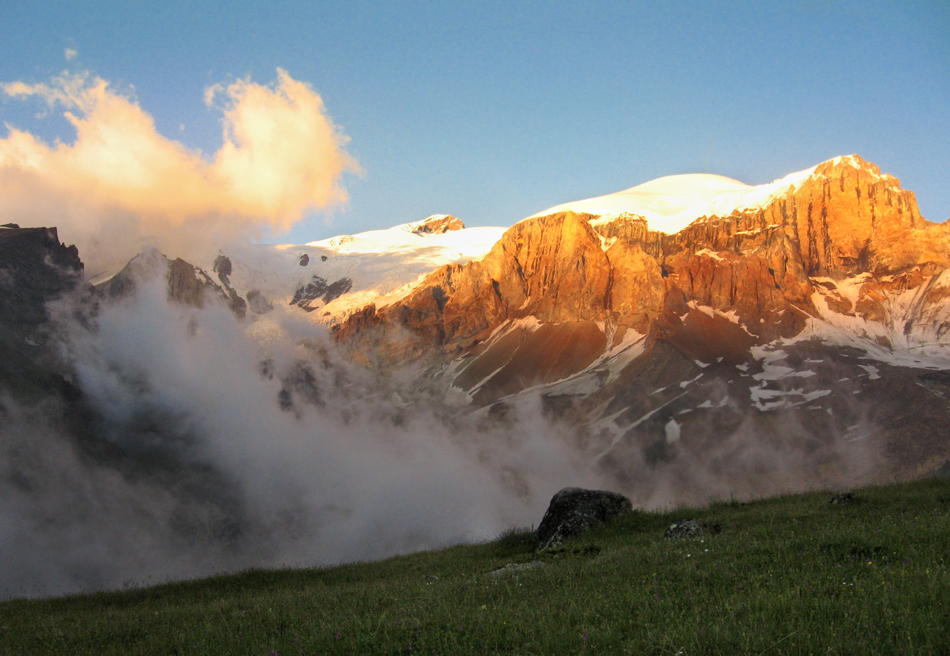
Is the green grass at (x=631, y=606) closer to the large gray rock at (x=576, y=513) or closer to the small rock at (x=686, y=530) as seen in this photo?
the small rock at (x=686, y=530)

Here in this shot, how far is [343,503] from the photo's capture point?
194m

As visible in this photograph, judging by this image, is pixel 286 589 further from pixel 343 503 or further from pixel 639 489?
pixel 343 503

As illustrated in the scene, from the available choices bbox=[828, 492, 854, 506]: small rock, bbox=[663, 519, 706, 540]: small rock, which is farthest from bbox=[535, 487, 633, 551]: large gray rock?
bbox=[828, 492, 854, 506]: small rock

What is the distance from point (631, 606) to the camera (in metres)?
10.0

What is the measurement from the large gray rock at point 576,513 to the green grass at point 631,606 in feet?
8.65

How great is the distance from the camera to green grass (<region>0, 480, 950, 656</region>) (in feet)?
26.4

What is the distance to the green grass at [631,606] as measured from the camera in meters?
8.05

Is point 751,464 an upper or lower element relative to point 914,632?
lower

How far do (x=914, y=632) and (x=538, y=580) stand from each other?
7.17 meters

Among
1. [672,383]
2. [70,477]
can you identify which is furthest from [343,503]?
[672,383]

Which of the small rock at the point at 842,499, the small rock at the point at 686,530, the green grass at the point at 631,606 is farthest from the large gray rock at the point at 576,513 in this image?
the small rock at the point at 842,499

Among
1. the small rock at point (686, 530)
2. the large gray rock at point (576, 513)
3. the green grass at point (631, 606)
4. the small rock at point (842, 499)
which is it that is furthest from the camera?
the large gray rock at point (576, 513)

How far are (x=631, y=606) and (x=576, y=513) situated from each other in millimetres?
13699

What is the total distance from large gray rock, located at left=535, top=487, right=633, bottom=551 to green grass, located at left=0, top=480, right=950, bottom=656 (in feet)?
8.65
